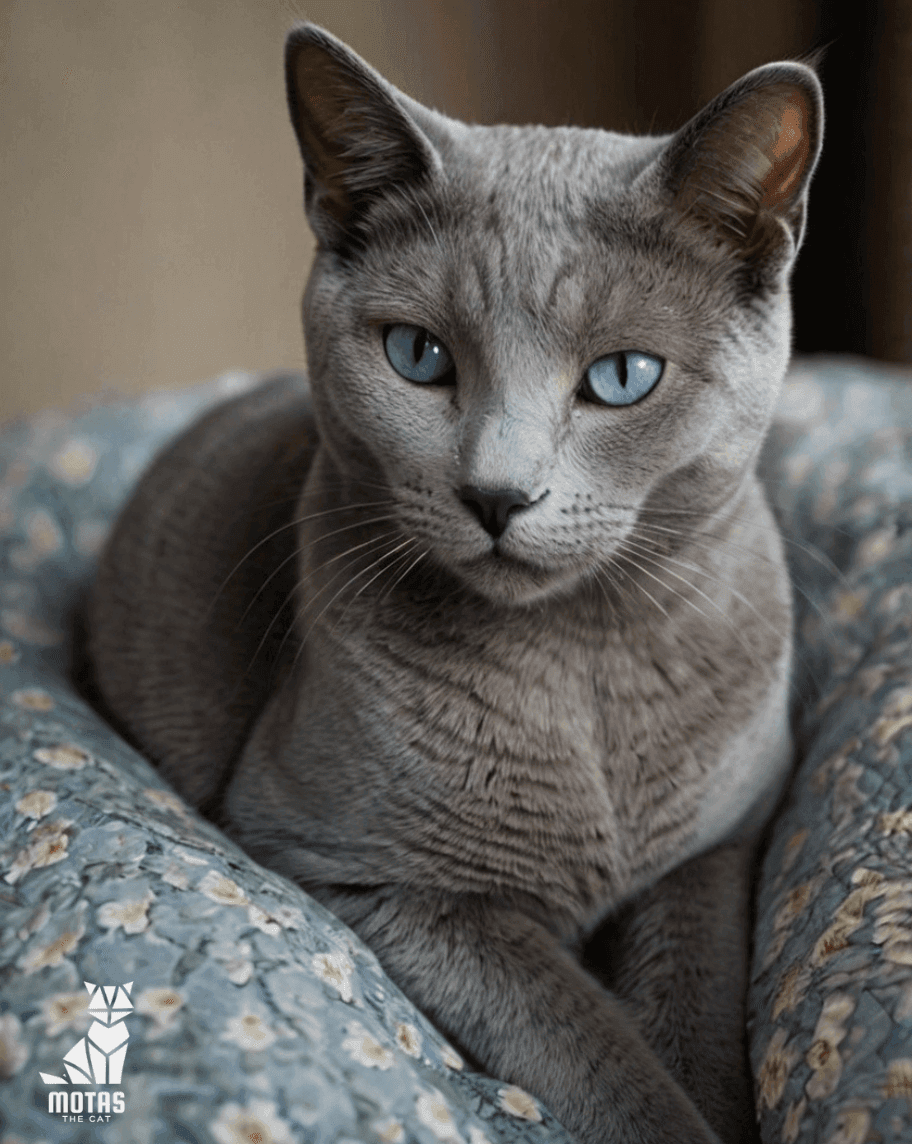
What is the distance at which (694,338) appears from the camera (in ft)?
2.54

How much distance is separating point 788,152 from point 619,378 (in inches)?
7.8

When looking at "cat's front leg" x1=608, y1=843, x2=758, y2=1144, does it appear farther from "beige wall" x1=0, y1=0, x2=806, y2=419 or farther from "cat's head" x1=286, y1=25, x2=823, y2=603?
"beige wall" x1=0, y1=0, x2=806, y2=419

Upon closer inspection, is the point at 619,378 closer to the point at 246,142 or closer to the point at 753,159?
the point at 753,159

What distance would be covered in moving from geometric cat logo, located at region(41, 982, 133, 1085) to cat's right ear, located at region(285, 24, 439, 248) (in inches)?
23.4

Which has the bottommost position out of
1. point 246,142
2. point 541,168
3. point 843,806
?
point 843,806

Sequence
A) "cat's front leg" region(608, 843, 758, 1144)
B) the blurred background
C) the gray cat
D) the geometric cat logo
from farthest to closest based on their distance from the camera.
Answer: the blurred background < "cat's front leg" region(608, 843, 758, 1144) < the gray cat < the geometric cat logo

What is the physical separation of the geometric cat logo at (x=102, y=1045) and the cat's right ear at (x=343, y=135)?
60 centimetres

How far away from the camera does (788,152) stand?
0.75m

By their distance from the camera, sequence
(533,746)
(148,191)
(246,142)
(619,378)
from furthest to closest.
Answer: (148,191)
(246,142)
(533,746)
(619,378)

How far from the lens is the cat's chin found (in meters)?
0.76

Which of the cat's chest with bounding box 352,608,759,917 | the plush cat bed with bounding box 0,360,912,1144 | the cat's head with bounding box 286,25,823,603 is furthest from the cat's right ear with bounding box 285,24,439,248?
the plush cat bed with bounding box 0,360,912,1144

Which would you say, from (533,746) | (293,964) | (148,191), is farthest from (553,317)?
(148,191)

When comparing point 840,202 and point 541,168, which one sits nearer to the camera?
point 541,168

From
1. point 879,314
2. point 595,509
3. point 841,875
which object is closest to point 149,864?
point 595,509
